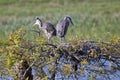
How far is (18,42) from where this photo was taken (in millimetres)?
8102

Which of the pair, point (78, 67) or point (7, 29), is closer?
point (78, 67)

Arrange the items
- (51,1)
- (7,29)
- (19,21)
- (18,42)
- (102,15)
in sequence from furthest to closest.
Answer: (51,1) < (102,15) < (19,21) < (7,29) < (18,42)

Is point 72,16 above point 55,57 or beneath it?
above

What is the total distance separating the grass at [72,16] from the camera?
2200 cm

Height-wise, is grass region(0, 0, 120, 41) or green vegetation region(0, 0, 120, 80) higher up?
grass region(0, 0, 120, 41)

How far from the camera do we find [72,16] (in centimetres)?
2567

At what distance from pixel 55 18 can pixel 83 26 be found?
80.7 inches

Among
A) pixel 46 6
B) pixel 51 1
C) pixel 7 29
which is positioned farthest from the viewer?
pixel 51 1

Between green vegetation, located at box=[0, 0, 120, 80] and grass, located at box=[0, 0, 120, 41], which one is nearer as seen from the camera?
green vegetation, located at box=[0, 0, 120, 80]

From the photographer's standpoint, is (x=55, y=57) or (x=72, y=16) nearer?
(x=55, y=57)

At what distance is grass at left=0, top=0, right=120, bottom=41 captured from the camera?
2200 centimetres

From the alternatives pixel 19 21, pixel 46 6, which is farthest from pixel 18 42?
pixel 46 6

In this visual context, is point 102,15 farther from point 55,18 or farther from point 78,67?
point 78,67

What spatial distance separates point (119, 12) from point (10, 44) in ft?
71.8
